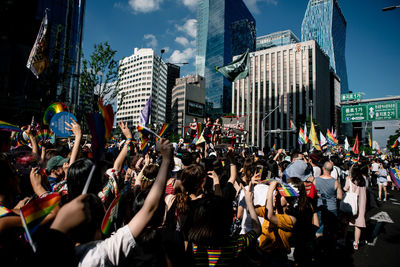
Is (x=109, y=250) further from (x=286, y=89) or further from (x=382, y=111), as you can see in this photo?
(x=286, y=89)

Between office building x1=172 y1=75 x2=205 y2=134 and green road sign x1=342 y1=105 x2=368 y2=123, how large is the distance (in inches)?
3069

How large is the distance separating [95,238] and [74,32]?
43738mm

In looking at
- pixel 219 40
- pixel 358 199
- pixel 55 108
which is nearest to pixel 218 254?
pixel 358 199

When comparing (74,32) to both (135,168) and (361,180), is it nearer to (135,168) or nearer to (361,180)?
(135,168)

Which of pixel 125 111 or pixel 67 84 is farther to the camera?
pixel 125 111

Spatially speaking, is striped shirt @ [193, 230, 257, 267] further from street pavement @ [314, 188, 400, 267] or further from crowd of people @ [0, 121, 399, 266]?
street pavement @ [314, 188, 400, 267]

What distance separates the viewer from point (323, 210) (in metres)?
4.95

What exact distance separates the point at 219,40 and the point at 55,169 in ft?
455

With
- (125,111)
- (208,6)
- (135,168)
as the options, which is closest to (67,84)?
(135,168)

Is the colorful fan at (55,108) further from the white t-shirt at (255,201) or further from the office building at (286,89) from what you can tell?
the office building at (286,89)

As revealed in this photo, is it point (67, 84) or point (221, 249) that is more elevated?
point (67, 84)

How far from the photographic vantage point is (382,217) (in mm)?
7973

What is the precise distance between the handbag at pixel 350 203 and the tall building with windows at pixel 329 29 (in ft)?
554

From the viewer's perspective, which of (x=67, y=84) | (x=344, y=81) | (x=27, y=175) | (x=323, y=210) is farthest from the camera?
(x=344, y=81)
